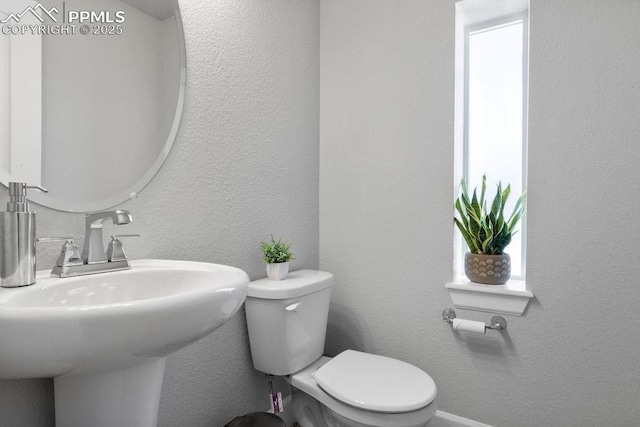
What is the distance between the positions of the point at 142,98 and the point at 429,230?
1221mm

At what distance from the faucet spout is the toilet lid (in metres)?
0.82

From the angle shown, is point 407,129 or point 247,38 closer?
point 247,38

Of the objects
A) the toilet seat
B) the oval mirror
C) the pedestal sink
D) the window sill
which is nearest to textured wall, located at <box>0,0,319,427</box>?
the oval mirror

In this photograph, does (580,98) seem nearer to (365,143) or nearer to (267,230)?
(365,143)

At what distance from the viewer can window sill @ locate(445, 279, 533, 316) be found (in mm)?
1422

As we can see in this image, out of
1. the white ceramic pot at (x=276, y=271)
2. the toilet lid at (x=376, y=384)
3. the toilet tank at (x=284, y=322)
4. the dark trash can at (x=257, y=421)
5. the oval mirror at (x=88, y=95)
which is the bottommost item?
the dark trash can at (x=257, y=421)

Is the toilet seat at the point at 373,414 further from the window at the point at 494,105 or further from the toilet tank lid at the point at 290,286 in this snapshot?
the window at the point at 494,105

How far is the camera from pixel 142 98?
1169 mm

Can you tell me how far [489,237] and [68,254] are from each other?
4.64ft

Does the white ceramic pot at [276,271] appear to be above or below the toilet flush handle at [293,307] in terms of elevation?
above

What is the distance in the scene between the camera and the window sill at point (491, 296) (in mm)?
1422

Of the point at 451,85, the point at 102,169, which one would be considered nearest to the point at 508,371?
the point at 451,85

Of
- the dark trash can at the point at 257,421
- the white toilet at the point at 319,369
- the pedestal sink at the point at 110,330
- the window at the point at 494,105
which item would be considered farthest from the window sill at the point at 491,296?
the pedestal sink at the point at 110,330

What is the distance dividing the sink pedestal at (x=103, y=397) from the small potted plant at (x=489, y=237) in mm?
1228
